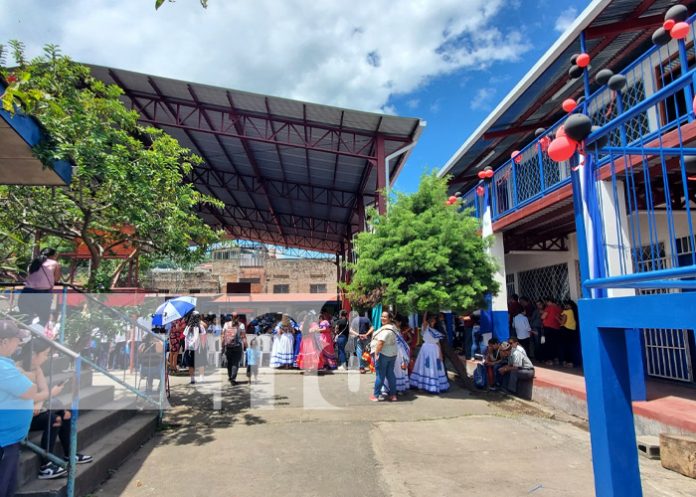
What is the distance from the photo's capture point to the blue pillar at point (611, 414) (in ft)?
8.18

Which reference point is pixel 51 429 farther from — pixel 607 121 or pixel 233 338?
pixel 607 121

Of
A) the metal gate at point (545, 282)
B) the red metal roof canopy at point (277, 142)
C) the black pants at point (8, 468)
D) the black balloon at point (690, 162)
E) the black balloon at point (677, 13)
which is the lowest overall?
the black pants at point (8, 468)

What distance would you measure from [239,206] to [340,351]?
12.0 m

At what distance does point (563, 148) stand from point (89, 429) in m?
5.42

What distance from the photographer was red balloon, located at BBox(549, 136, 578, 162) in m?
3.11

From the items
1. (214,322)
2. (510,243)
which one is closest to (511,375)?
(510,243)

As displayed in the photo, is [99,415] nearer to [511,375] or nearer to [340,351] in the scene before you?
[511,375]

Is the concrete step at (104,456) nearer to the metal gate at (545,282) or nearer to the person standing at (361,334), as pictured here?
the person standing at (361,334)

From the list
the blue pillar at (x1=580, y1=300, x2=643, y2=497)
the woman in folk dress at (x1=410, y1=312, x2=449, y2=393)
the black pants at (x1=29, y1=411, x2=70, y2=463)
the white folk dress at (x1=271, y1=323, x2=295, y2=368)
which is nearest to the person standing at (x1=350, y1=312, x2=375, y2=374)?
the white folk dress at (x1=271, y1=323, x2=295, y2=368)

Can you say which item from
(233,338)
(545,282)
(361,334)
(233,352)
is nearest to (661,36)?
(361,334)

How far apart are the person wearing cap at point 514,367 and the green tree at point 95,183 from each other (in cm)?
621

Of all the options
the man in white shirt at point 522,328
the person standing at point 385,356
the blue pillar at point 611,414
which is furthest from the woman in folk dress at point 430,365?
the blue pillar at point 611,414

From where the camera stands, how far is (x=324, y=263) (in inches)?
1405

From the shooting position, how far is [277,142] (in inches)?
502
